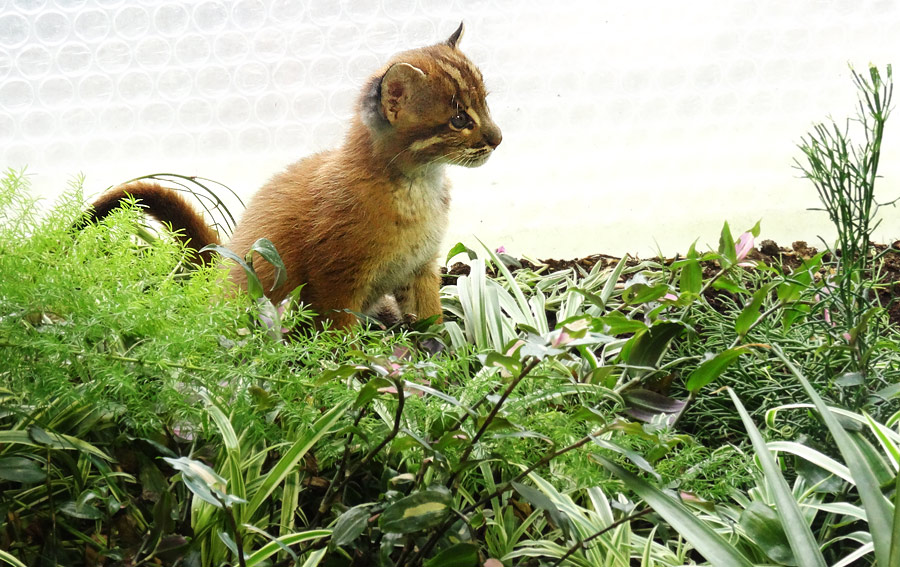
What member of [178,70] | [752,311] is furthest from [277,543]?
[178,70]

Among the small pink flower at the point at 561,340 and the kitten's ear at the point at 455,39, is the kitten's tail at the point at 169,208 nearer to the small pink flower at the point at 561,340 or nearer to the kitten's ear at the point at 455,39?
the kitten's ear at the point at 455,39

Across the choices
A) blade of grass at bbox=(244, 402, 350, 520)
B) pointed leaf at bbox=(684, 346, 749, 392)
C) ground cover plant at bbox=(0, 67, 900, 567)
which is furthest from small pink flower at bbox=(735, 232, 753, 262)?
blade of grass at bbox=(244, 402, 350, 520)

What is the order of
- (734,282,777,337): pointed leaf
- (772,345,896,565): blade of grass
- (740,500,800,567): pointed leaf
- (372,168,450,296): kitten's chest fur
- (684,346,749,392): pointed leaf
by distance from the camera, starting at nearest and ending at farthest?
(772,345,896,565): blade of grass
(740,500,800,567): pointed leaf
(684,346,749,392): pointed leaf
(734,282,777,337): pointed leaf
(372,168,450,296): kitten's chest fur

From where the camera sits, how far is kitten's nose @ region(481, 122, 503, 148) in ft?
4.35

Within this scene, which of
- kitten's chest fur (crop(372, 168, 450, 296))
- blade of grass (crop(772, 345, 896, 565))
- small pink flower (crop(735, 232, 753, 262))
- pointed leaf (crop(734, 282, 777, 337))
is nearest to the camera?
blade of grass (crop(772, 345, 896, 565))

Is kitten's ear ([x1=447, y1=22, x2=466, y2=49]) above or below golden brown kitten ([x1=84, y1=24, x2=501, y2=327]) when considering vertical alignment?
above

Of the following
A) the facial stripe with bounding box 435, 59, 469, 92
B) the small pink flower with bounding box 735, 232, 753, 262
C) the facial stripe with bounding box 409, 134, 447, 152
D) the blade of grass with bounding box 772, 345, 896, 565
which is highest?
the facial stripe with bounding box 435, 59, 469, 92

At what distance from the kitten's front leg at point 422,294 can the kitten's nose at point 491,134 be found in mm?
290

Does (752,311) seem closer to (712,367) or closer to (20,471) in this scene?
(712,367)

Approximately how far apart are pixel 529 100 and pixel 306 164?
1.96 feet

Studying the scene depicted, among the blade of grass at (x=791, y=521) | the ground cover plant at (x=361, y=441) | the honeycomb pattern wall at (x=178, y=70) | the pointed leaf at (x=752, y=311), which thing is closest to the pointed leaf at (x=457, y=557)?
the ground cover plant at (x=361, y=441)

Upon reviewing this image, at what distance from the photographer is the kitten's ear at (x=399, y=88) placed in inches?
49.8

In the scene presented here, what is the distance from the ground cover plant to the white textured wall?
2.42 feet

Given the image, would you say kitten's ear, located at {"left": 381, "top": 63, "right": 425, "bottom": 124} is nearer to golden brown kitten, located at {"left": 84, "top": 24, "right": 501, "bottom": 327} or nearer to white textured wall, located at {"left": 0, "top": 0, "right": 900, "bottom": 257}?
golden brown kitten, located at {"left": 84, "top": 24, "right": 501, "bottom": 327}
